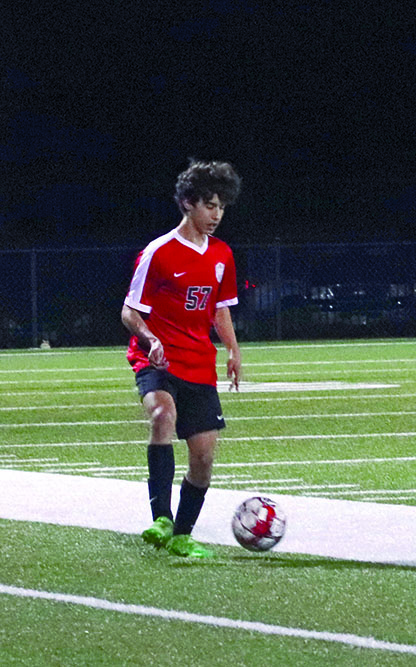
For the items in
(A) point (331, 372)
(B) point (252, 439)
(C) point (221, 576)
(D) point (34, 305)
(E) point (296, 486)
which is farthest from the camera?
(D) point (34, 305)

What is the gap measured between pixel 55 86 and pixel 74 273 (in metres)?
7.05

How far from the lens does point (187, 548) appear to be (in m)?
7.96

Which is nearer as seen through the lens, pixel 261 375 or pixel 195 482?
pixel 195 482

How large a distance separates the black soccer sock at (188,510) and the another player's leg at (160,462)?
5cm

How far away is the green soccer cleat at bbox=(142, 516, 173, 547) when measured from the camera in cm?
811

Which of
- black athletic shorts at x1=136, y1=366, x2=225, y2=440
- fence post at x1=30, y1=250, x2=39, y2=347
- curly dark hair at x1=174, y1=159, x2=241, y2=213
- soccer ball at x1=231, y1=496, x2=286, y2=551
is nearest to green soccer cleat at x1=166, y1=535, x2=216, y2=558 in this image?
soccer ball at x1=231, y1=496, x2=286, y2=551

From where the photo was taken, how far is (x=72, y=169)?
41.5m

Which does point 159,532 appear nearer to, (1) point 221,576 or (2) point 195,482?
(2) point 195,482

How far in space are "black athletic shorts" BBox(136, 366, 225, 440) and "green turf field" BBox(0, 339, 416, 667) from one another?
0.63 meters

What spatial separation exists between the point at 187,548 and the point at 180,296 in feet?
4.17

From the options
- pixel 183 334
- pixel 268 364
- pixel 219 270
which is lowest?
pixel 268 364

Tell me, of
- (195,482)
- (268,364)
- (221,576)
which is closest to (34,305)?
(268,364)

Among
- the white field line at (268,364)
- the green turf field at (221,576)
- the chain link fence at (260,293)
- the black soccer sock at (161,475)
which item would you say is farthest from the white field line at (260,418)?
the chain link fence at (260,293)

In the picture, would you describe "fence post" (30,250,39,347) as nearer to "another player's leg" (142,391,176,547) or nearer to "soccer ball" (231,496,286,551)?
"another player's leg" (142,391,176,547)
